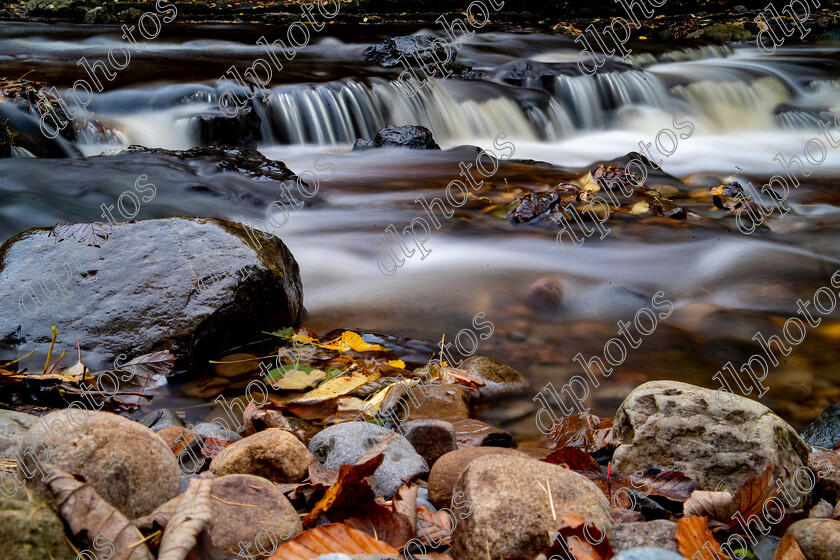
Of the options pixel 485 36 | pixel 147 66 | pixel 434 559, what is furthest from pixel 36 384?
pixel 485 36

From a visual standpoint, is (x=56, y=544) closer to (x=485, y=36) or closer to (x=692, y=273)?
(x=692, y=273)

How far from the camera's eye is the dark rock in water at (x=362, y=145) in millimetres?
8250

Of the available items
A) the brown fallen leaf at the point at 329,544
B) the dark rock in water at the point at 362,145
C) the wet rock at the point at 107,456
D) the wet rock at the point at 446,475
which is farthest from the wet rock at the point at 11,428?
the dark rock in water at the point at 362,145

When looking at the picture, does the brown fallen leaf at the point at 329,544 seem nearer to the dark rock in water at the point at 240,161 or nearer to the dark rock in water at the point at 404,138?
the dark rock in water at the point at 240,161

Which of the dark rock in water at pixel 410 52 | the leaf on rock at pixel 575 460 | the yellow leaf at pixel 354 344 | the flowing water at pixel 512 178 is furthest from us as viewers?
the dark rock in water at pixel 410 52

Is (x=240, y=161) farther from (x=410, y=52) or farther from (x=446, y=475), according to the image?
(x=410, y=52)

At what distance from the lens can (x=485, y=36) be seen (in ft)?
47.1

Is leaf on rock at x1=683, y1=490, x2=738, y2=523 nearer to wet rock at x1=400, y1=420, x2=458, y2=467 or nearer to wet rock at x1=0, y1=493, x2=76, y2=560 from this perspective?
wet rock at x1=400, y1=420, x2=458, y2=467

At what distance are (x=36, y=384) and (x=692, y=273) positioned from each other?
4337 mm

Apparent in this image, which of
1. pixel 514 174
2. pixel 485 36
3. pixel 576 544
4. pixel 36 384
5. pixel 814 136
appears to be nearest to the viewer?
pixel 576 544

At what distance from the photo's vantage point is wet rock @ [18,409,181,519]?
1.46 metres

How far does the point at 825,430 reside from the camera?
2.92m

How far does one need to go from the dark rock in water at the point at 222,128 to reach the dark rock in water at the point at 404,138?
1.65 meters

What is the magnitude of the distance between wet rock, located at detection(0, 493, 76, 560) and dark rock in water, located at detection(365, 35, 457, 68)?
10.7 m
